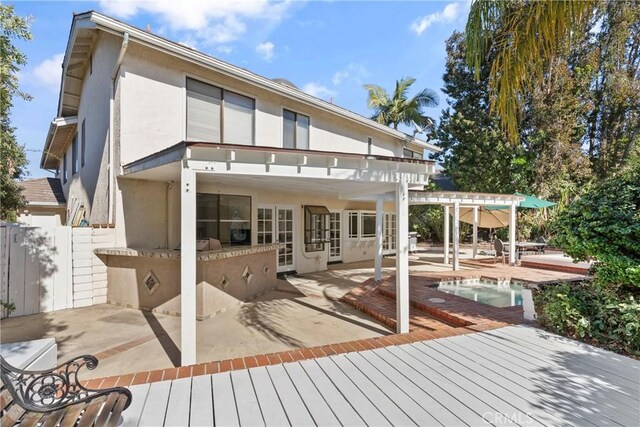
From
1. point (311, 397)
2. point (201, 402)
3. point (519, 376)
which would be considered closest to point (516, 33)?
point (519, 376)

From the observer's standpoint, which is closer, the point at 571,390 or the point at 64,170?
the point at 571,390

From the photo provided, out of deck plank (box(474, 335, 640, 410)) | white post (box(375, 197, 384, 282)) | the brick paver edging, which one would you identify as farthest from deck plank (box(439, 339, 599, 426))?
white post (box(375, 197, 384, 282))

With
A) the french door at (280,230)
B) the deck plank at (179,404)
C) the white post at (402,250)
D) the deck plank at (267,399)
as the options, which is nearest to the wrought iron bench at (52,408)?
the deck plank at (179,404)

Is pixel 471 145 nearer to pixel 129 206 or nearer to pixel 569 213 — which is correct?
pixel 569 213

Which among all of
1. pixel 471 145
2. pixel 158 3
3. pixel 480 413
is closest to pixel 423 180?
pixel 480 413

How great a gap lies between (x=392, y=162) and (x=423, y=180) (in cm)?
91

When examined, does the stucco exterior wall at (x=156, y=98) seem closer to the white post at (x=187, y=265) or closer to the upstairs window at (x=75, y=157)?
the white post at (x=187, y=265)

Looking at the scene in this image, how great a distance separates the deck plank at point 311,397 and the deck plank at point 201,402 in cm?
92

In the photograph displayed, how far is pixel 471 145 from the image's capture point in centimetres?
2061

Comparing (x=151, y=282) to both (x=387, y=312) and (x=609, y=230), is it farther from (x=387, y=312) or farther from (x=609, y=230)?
(x=609, y=230)

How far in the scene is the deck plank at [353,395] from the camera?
294cm

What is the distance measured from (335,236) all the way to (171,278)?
839 centimetres

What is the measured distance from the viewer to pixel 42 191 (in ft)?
50.0

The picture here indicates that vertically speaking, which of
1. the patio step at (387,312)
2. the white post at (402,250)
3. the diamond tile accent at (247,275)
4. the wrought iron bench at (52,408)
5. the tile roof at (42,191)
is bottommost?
the patio step at (387,312)
